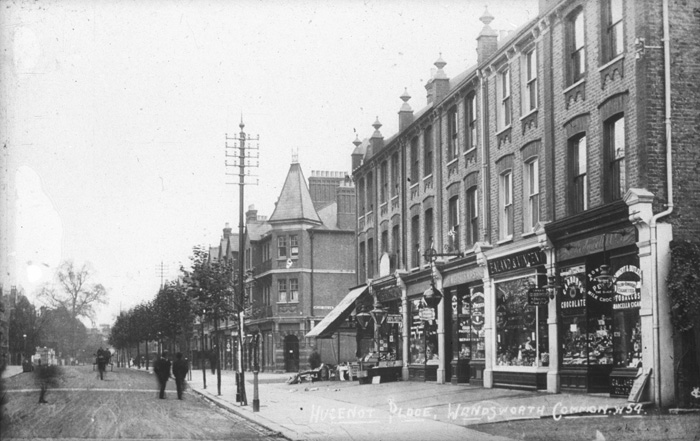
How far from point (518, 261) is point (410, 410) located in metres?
5.24

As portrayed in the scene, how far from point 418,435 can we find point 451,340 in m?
14.2

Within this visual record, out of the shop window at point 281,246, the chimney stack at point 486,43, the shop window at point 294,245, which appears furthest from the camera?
the shop window at point 281,246

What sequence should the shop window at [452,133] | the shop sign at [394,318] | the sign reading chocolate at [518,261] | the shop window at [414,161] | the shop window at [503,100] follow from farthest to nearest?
the shop sign at [394,318] < the shop window at [414,161] < the shop window at [452,133] < the shop window at [503,100] < the sign reading chocolate at [518,261]

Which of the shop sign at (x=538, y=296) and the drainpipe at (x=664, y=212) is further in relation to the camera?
the shop sign at (x=538, y=296)

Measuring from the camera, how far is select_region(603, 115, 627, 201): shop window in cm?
1880

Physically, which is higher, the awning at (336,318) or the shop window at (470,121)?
the shop window at (470,121)

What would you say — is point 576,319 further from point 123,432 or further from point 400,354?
point 400,354

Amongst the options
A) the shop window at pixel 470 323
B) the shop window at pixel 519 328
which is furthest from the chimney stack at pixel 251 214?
the shop window at pixel 519 328

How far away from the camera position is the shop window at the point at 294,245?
60.5 m

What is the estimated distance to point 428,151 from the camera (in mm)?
31922

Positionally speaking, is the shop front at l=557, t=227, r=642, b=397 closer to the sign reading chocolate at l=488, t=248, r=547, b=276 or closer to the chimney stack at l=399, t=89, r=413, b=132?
the sign reading chocolate at l=488, t=248, r=547, b=276

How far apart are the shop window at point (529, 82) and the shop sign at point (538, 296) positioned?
5005mm

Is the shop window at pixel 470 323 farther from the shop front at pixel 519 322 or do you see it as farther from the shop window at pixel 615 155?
the shop window at pixel 615 155

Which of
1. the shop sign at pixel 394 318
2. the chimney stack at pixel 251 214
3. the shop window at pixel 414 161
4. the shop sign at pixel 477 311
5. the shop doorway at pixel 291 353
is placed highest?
the chimney stack at pixel 251 214
